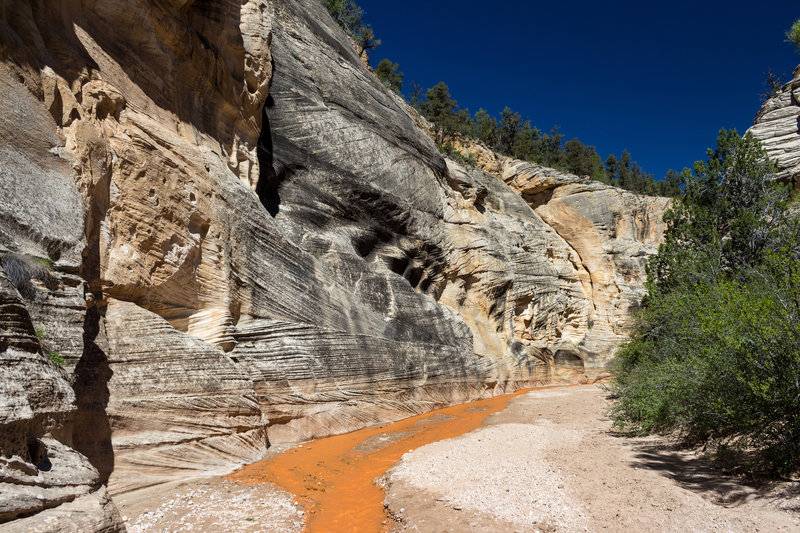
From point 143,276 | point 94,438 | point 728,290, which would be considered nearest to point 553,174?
point 728,290

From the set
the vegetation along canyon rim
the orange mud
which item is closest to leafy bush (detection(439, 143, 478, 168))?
the vegetation along canyon rim

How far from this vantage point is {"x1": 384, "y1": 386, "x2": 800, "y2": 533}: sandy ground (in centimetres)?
518

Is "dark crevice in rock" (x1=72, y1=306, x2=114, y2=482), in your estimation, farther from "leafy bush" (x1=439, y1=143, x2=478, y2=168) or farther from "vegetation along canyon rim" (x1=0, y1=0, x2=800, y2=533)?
"leafy bush" (x1=439, y1=143, x2=478, y2=168)

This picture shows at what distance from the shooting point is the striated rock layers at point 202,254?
19.8ft

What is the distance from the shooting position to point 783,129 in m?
22.5

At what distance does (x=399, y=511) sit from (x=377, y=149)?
15.2m

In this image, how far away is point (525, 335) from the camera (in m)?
25.7

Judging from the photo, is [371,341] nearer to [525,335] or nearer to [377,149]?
[377,149]

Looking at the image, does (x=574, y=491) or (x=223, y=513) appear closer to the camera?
(x=223, y=513)

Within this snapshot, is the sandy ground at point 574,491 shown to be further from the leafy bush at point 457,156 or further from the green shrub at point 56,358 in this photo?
the leafy bush at point 457,156

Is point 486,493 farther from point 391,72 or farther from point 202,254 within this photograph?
point 391,72

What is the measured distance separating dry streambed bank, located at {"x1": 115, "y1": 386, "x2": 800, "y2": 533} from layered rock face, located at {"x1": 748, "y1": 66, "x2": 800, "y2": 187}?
18524mm

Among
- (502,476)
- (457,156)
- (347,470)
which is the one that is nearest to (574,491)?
(502,476)

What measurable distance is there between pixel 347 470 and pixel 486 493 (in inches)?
123
